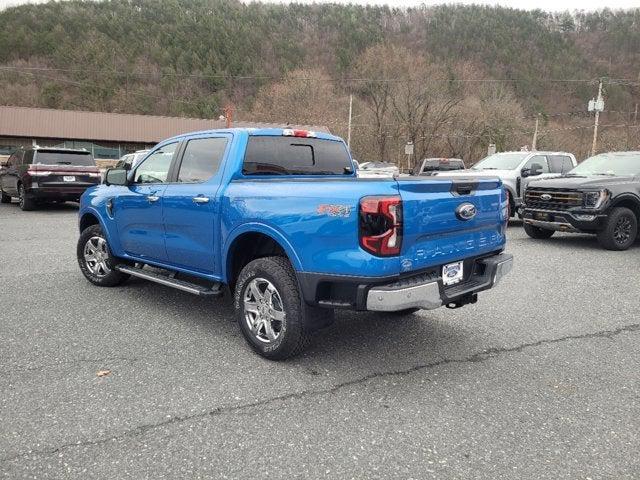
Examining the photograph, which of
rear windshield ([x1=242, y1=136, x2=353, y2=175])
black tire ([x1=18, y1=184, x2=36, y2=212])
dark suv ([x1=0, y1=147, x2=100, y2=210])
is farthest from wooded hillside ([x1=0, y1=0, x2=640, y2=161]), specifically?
rear windshield ([x1=242, y1=136, x2=353, y2=175])

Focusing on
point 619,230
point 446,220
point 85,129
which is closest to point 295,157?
point 446,220

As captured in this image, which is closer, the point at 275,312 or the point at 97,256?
the point at 275,312

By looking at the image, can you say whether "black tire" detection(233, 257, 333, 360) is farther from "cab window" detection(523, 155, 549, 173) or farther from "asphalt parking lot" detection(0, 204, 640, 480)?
"cab window" detection(523, 155, 549, 173)

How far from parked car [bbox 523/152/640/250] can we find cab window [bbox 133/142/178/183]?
7.33 meters

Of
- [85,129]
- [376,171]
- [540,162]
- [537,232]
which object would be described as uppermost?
[85,129]

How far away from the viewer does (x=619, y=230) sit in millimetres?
9562

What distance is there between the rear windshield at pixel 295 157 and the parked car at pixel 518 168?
7.29m

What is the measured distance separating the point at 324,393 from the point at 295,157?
2.30 meters

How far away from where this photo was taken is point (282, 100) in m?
59.9


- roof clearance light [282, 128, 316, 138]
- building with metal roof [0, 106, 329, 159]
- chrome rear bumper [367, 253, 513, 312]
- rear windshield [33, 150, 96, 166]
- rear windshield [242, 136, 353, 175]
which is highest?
building with metal roof [0, 106, 329, 159]

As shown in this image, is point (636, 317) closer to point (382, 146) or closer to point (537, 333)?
point (537, 333)

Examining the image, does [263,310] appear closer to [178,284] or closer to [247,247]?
[247,247]

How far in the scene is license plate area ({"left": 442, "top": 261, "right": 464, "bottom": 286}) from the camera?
12.9 feet

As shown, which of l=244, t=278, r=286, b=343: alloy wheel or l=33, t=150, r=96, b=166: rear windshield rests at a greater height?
l=33, t=150, r=96, b=166: rear windshield
